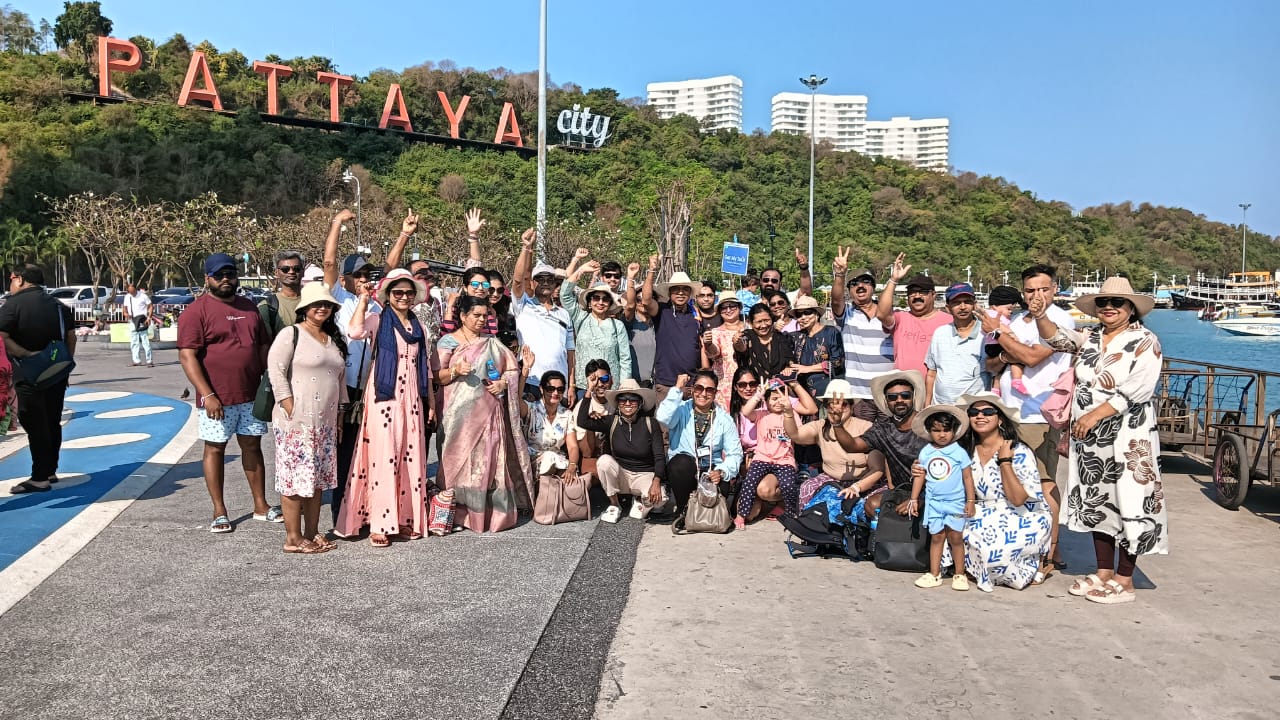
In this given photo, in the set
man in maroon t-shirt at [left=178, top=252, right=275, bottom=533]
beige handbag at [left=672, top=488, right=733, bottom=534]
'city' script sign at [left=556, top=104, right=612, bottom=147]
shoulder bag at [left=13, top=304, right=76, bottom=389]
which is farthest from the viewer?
'city' script sign at [left=556, top=104, right=612, bottom=147]

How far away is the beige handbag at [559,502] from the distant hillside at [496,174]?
34758 millimetres

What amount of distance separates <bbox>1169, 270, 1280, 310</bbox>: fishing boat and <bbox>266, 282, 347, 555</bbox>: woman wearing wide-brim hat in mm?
113329

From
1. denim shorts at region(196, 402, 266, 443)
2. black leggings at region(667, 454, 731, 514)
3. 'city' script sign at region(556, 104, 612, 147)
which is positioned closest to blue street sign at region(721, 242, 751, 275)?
black leggings at region(667, 454, 731, 514)

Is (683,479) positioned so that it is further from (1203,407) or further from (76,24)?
(76,24)

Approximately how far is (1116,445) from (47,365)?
24.3ft

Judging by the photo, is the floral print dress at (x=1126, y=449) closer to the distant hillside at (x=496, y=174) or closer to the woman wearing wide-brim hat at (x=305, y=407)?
the woman wearing wide-brim hat at (x=305, y=407)

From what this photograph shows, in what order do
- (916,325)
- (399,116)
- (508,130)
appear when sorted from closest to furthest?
(916,325)
(399,116)
(508,130)

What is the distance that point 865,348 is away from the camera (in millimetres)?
7508

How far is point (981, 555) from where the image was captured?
17.6ft

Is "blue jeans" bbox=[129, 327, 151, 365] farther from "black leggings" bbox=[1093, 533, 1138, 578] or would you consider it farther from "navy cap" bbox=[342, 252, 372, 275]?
"black leggings" bbox=[1093, 533, 1138, 578]

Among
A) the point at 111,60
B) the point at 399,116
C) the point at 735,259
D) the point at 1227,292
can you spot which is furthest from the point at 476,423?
the point at 1227,292

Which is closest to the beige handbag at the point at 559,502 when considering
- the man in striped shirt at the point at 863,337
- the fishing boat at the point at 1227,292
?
the man in striped shirt at the point at 863,337

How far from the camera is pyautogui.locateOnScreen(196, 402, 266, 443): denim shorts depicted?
240 inches

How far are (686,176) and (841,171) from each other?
18216 mm
